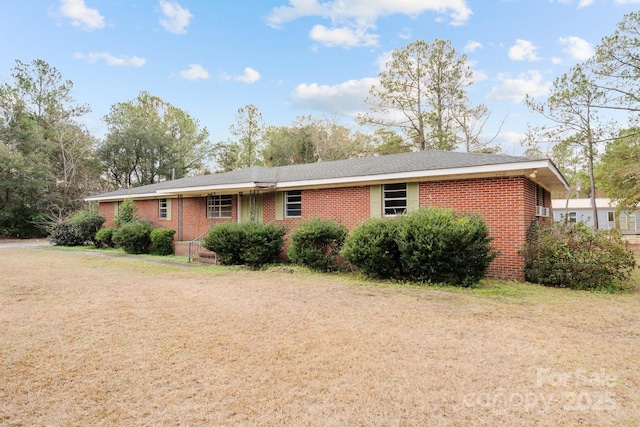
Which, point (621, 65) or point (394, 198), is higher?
point (621, 65)

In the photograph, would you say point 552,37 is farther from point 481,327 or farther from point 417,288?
point 481,327

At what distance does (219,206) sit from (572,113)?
1975 cm

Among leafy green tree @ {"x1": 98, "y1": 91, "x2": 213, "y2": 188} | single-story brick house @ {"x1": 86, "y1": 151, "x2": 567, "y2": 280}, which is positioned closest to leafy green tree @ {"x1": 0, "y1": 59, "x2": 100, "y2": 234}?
leafy green tree @ {"x1": 98, "y1": 91, "x2": 213, "y2": 188}

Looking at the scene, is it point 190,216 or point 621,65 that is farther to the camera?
point 190,216

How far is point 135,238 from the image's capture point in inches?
584

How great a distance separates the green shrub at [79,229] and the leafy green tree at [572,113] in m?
24.5

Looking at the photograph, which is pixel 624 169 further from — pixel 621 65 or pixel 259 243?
pixel 259 243

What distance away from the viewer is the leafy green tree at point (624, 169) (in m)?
15.5

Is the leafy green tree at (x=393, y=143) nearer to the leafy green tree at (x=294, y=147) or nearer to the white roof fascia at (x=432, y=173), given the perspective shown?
the leafy green tree at (x=294, y=147)

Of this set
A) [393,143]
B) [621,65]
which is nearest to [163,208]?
[393,143]

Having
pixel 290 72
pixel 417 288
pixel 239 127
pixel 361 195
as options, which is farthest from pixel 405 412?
pixel 239 127

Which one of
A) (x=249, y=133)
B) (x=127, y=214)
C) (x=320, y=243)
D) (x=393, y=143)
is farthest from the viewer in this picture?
(x=249, y=133)

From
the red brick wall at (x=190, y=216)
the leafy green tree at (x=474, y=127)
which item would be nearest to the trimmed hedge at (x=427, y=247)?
the red brick wall at (x=190, y=216)

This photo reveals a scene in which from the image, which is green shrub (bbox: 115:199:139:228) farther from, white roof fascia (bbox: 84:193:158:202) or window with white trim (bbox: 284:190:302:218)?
window with white trim (bbox: 284:190:302:218)
